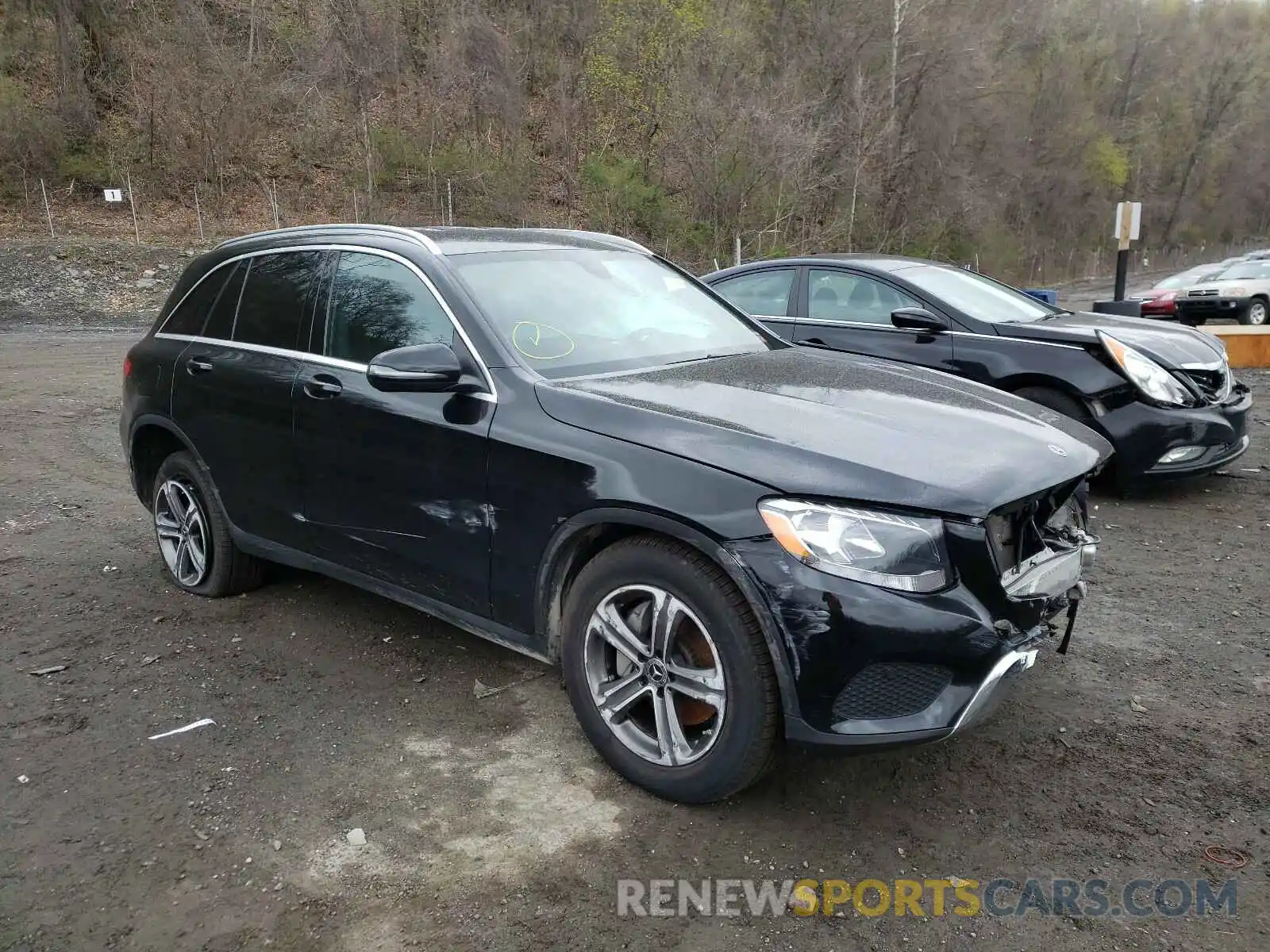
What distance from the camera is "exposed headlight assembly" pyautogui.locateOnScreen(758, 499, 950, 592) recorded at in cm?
267

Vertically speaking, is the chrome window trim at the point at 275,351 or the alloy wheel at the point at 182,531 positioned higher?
the chrome window trim at the point at 275,351

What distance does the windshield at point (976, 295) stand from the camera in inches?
278

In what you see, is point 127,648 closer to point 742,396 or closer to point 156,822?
point 156,822

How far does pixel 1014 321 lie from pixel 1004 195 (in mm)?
44132

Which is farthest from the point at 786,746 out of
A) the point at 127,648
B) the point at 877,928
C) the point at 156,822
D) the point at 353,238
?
the point at 127,648

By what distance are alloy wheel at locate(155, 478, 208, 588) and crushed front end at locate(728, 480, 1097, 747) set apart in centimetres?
321

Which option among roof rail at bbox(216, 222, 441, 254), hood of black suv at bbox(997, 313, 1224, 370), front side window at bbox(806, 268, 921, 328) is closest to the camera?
roof rail at bbox(216, 222, 441, 254)

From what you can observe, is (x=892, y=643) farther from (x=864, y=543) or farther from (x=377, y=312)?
(x=377, y=312)

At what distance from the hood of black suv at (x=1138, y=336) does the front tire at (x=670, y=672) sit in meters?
4.68

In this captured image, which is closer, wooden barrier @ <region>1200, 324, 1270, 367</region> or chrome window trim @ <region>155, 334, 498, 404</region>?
chrome window trim @ <region>155, 334, 498, 404</region>

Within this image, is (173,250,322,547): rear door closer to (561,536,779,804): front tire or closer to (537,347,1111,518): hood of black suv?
(537,347,1111,518): hood of black suv

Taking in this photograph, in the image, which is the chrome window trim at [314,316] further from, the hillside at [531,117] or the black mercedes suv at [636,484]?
the hillside at [531,117]

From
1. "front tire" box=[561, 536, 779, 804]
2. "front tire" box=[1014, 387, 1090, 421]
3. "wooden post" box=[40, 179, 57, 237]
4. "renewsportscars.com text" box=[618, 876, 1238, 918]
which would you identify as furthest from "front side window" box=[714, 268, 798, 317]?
"wooden post" box=[40, 179, 57, 237]

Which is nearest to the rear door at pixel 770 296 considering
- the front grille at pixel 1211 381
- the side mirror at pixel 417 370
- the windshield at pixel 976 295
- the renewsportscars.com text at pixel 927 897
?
the windshield at pixel 976 295
